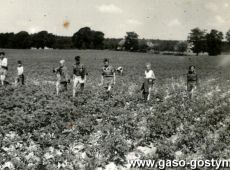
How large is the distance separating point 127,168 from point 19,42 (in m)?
94.0

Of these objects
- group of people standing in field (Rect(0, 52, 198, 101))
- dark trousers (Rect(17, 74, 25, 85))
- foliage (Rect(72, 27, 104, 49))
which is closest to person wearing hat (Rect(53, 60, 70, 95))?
group of people standing in field (Rect(0, 52, 198, 101))

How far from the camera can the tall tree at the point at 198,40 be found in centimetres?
10188

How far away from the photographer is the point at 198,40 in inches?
4181

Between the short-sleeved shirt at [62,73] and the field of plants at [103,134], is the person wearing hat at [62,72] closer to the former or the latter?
the short-sleeved shirt at [62,73]

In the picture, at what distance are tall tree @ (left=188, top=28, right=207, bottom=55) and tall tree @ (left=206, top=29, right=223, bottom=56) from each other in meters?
1.59

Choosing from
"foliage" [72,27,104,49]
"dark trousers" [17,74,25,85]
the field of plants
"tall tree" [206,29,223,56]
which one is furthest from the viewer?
"foliage" [72,27,104,49]

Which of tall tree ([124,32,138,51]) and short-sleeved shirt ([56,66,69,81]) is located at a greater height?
tall tree ([124,32,138,51])

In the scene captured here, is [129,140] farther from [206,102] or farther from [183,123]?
[206,102]

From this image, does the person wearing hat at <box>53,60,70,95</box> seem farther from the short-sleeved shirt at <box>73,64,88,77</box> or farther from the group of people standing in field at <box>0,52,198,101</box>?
the short-sleeved shirt at <box>73,64,88,77</box>

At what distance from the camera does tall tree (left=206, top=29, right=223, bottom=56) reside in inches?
3920

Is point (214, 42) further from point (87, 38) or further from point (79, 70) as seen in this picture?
point (79, 70)

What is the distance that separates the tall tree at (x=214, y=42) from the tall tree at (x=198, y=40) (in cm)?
159

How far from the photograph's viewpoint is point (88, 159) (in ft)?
22.8

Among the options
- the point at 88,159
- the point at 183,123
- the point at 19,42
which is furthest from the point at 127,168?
the point at 19,42
